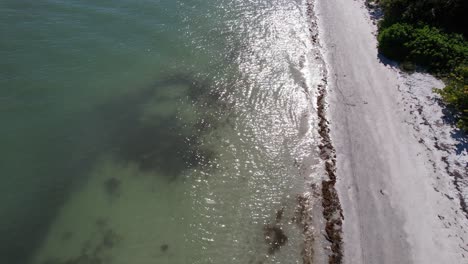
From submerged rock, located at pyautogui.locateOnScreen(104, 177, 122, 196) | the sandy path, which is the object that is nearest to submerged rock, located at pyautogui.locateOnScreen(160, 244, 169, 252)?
submerged rock, located at pyautogui.locateOnScreen(104, 177, 122, 196)

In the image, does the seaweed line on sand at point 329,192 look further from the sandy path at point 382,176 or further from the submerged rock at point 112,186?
the submerged rock at point 112,186

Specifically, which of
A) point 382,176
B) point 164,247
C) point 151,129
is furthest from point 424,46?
point 164,247

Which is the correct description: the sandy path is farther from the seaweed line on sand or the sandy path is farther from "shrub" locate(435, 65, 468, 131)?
"shrub" locate(435, 65, 468, 131)

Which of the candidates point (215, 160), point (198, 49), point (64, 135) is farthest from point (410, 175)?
point (64, 135)

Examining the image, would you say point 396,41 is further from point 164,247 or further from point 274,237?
point 164,247

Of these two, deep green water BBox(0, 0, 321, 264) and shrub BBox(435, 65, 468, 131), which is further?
shrub BBox(435, 65, 468, 131)
